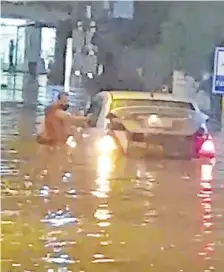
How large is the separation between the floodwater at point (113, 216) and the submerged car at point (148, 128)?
26cm

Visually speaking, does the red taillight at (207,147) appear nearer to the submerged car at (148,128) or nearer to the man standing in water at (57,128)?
the submerged car at (148,128)

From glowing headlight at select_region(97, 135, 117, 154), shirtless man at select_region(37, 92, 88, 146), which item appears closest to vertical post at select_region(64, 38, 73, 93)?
shirtless man at select_region(37, 92, 88, 146)

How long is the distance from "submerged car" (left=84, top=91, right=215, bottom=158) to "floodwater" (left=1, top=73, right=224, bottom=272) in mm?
259

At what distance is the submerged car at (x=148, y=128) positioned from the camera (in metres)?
12.1

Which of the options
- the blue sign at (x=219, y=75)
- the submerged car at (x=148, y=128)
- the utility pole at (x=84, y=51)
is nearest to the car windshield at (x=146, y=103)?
the submerged car at (x=148, y=128)

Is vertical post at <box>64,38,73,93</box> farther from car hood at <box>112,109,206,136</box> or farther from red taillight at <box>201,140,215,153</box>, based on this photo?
red taillight at <box>201,140,215,153</box>

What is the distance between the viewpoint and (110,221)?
7637 millimetres

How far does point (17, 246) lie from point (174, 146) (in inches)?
238

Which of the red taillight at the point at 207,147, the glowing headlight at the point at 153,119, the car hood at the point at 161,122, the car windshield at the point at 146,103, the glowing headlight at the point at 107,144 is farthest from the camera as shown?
the car windshield at the point at 146,103

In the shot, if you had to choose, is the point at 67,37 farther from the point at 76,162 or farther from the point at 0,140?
the point at 76,162

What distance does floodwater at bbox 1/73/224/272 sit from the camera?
6195 mm

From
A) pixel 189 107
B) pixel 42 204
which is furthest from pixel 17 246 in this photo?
pixel 189 107

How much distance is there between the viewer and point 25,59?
82.8ft

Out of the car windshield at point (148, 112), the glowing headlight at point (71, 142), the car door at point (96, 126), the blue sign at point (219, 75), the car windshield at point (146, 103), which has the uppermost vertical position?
the blue sign at point (219, 75)
